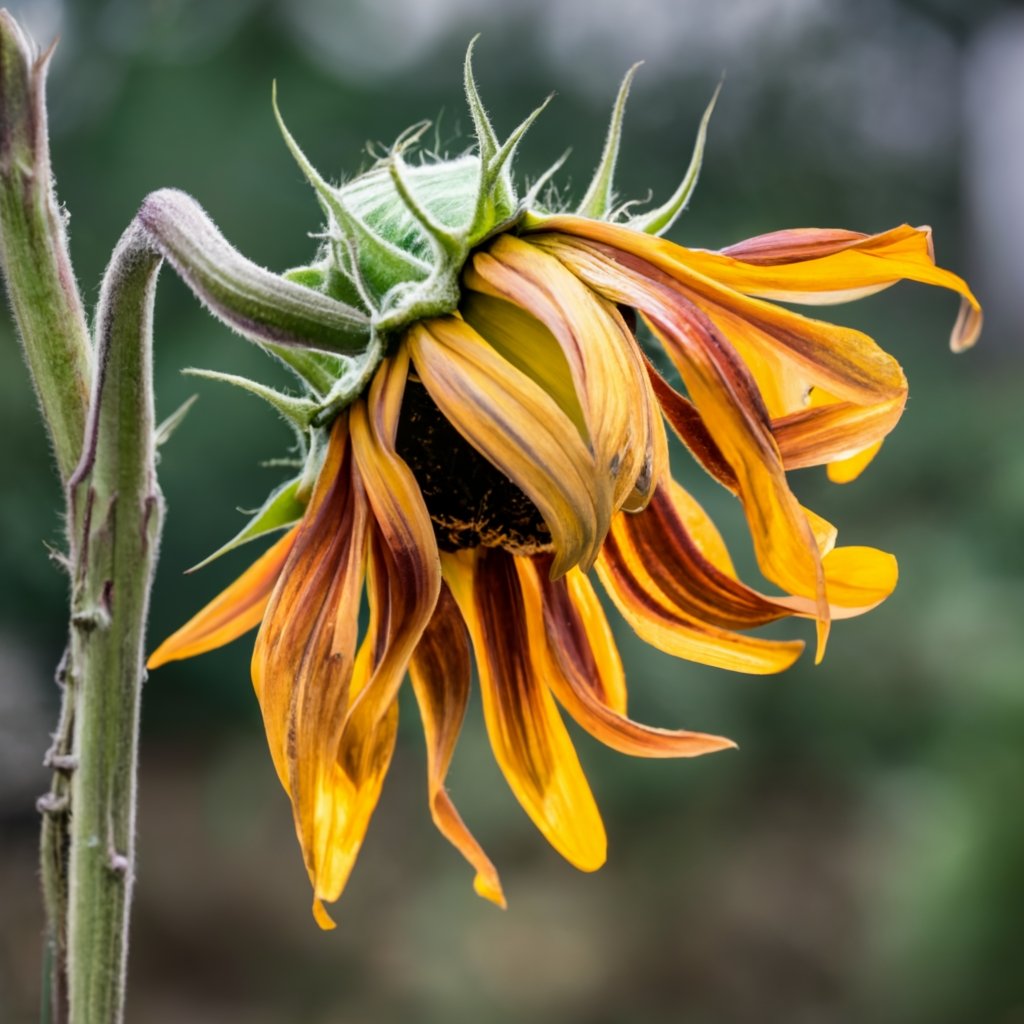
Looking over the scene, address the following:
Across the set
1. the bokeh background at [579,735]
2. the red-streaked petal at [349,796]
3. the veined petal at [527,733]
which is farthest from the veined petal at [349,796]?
the bokeh background at [579,735]

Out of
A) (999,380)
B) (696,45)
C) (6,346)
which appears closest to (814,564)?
(6,346)

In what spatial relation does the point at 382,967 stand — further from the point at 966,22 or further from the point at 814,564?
the point at 966,22

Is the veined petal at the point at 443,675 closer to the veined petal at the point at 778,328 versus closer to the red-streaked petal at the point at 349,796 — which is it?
the red-streaked petal at the point at 349,796

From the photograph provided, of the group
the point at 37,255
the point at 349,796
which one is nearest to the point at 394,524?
the point at 349,796

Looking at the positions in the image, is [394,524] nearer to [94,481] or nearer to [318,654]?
[318,654]

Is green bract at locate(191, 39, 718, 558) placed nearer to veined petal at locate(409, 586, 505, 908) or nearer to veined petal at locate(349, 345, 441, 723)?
veined petal at locate(349, 345, 441, 723)

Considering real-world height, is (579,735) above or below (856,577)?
above
